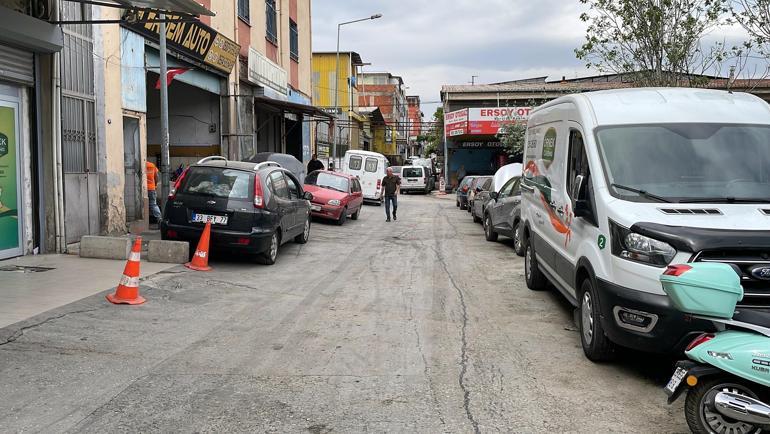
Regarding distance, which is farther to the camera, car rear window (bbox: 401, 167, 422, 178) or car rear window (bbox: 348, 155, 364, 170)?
car rear window (bbox: 401, 167, 422, 178)

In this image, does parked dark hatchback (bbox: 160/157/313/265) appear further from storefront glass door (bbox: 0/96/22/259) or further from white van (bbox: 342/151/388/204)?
white van (bbox: 342/151/388/204)

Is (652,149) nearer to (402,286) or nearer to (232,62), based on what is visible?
(402,286)

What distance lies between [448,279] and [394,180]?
1065 centimetres

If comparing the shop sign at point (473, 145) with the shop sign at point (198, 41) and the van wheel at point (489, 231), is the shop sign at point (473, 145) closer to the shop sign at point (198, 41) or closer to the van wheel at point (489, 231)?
the shop sign at point (198, 41)

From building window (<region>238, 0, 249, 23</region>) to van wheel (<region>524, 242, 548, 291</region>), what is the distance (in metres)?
15.7

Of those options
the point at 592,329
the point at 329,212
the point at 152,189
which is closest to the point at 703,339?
the point at 592,329

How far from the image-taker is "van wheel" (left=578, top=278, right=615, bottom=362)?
5332 millimetres

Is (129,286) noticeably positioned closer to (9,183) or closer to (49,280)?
(49,280)

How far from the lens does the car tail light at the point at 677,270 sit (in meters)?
4.20

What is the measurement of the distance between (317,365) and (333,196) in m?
13.0

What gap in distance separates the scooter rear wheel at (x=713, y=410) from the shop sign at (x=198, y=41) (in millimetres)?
12571

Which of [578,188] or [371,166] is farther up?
[371,166]

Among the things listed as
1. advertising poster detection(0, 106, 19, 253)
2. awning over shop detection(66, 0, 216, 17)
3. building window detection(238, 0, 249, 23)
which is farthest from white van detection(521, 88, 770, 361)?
building window detection(238, 0, 249, 23)

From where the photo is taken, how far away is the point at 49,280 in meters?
8.41
